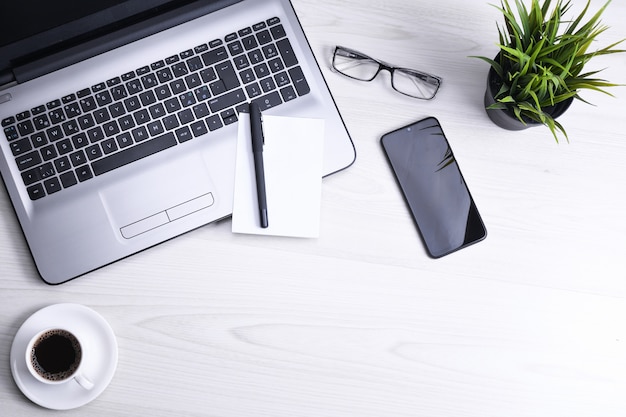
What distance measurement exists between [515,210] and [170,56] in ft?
1.79

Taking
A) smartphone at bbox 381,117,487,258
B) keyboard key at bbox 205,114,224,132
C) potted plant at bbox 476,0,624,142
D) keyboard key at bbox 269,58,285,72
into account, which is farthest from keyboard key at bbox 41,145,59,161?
potted plant at bbox 476,0,624,142

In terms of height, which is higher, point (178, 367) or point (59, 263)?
point (59, 263)

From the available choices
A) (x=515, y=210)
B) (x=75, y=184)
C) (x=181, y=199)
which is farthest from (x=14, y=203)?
(x=515, y=210)

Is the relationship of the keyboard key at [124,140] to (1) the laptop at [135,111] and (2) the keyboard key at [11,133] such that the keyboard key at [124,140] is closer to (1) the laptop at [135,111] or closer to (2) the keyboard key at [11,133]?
(1) the laptop at [135,111]

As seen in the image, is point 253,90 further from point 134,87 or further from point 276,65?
point 134,87

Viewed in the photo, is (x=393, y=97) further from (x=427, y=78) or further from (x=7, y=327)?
(x=7, y=327)

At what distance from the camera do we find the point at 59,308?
81cm

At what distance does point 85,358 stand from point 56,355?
4cm

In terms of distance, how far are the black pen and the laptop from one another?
0.03 m

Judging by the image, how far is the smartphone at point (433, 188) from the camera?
2.83 ft

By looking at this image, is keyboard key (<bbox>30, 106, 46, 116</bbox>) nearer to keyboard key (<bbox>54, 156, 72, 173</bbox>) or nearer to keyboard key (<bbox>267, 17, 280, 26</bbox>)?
keyboard key (<bbox>54, 156, 72, 173</bbox>)

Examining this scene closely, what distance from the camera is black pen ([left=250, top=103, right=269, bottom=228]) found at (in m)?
0.84

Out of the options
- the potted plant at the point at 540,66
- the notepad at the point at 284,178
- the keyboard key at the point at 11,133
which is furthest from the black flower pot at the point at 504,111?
the keyboard key at the point at 11,133

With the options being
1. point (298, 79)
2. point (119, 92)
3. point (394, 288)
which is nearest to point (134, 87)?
point (119, 92)
